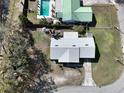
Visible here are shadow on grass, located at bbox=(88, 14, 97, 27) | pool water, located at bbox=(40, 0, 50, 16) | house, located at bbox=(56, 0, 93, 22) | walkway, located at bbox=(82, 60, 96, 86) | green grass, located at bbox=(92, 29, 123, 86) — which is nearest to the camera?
walkway, located at bbox=(82, 60, 96, 86)

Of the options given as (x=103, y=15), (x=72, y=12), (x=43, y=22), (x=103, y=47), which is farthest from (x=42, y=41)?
(x=103, y=15)

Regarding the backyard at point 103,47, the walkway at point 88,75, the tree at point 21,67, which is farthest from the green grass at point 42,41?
the walkway at point 88,75

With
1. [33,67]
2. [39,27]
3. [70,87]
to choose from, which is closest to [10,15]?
[39,27]

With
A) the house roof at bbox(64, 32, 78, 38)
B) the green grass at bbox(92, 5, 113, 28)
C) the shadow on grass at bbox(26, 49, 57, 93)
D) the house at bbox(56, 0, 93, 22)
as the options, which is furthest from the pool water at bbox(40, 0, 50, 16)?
the green grass at bbox(92, 5, 113, 28)

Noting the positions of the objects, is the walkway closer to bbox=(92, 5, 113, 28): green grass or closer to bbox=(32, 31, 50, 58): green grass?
bbox=(32, 31, 50, 58): green grass

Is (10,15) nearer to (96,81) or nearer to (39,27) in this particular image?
(39,27)

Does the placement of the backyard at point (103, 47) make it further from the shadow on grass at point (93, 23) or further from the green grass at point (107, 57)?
the shadow on grass at point (93, 23)
